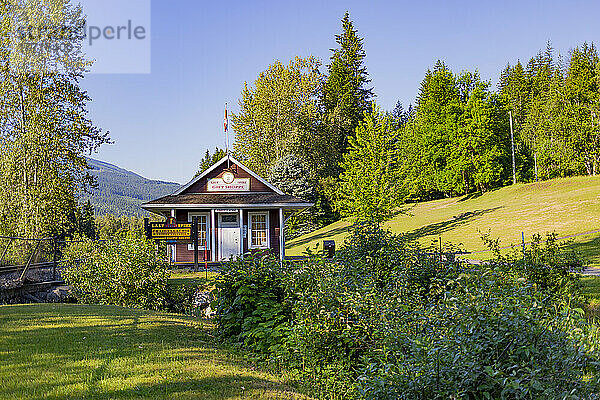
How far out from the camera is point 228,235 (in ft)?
83.7

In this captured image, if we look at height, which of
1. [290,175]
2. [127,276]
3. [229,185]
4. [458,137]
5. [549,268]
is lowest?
[127,276]

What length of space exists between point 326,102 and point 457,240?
92.4 ft

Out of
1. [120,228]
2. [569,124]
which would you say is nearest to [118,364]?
[120,228]

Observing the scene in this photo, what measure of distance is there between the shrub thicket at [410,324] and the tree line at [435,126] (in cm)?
3203

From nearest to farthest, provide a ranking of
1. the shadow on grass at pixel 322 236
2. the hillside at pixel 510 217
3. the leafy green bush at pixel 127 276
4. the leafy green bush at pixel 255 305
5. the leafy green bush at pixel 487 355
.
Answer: the leafy green bush at pixel 487 355 < the leafy green bush at pixel 255 305 < the leafy green bush at pixel 127 276 < the hillside at pixel 510 217 < the shadow on grass at pixel 322 236

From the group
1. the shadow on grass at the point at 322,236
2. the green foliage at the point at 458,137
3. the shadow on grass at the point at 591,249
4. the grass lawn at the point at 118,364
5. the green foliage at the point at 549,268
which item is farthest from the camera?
the green foliage at the point at 458,137

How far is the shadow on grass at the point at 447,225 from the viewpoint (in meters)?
35.2

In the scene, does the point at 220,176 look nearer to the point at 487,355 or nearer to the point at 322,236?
the point at 322,236

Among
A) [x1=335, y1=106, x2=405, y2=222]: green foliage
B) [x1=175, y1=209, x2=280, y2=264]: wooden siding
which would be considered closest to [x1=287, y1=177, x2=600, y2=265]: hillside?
[x1=335, y1=106, x2=405, y2=222]: green foliage

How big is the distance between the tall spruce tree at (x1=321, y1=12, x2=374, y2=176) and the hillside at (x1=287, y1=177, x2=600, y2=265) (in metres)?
9.74

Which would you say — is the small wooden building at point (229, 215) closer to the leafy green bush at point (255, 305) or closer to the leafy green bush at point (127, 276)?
the leafy green bush at point (127, 276)

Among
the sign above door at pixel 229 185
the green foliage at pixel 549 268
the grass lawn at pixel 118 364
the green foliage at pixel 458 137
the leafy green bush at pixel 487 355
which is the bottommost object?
the grass lawn at pixel 118 364

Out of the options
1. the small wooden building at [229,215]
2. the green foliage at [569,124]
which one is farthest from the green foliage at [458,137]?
Answer: the small wooden building at [229,215]

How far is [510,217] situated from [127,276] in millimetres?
29447
